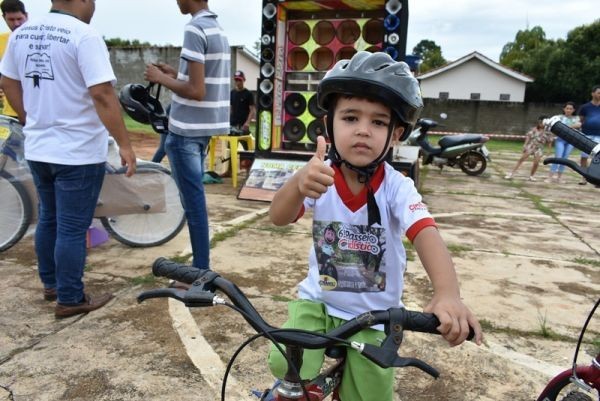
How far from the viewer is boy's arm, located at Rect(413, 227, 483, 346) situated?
1095 millimetres

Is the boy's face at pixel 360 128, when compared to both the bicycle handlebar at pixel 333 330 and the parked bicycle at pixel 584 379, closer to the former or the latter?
the bicycle handlebar at pixel 333 330

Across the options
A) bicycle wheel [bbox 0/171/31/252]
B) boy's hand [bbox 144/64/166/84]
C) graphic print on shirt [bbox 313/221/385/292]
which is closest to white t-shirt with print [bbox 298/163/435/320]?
graphic print on shirt [bbox 313/221/385/292]

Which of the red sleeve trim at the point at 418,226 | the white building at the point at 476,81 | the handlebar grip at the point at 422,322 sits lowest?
the handlebar grip at the point at 422,322

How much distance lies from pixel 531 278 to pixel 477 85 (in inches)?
1498

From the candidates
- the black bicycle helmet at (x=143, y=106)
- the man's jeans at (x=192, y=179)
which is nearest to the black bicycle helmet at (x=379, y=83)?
the man's jeans at (x=192, y=179)

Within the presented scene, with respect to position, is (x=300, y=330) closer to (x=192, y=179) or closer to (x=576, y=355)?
(x=576, y=355)

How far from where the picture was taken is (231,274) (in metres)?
3.84

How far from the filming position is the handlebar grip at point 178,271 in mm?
1188

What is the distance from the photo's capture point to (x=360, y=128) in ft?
5.11

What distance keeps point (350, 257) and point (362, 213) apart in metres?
0.16

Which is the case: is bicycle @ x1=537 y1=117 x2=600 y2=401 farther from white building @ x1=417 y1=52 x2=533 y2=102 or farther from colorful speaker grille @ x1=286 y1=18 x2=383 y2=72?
white building @ x1=417 y1=52 x2=533 y2=102

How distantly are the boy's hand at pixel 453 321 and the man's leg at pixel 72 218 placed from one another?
7.81ft

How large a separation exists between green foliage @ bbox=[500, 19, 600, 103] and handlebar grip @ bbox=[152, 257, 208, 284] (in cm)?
3483

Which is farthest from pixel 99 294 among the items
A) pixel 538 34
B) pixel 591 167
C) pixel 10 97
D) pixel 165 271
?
pixel 538 34
